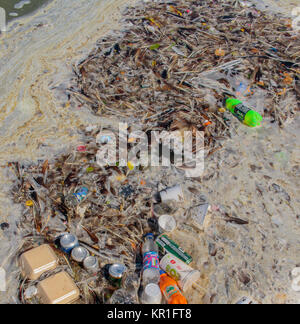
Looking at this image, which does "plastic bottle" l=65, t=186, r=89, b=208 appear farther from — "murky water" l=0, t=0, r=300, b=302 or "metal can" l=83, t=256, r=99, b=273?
"metal can" l=83, t=256, r=99, b=273

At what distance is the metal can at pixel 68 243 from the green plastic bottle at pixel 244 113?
136 inches

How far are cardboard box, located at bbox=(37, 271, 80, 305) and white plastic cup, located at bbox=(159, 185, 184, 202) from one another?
1.57 m

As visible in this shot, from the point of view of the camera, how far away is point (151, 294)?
2.99 meters

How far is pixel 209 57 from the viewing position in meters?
6.77

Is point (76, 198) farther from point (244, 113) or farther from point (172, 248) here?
point (244, 113)

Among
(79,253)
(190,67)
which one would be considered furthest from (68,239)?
(190,67)

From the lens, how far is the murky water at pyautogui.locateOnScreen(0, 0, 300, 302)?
3.57m

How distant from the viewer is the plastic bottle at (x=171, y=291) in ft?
10.0

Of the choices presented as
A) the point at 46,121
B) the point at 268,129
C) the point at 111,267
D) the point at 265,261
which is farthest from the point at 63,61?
the point at 265,261

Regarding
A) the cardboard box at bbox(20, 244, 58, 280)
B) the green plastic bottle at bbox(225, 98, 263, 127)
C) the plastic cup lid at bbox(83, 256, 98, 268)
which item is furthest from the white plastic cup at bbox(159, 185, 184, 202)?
the green plastic bottle at bbox(225, 98, 263, 127)

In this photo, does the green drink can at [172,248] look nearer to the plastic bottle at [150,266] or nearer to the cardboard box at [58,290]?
the plastic bottle at [150,266]

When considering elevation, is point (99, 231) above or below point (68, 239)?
below

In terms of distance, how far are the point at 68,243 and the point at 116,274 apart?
0.68 m

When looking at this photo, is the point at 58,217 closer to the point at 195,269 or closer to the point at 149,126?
the point at 195,269
